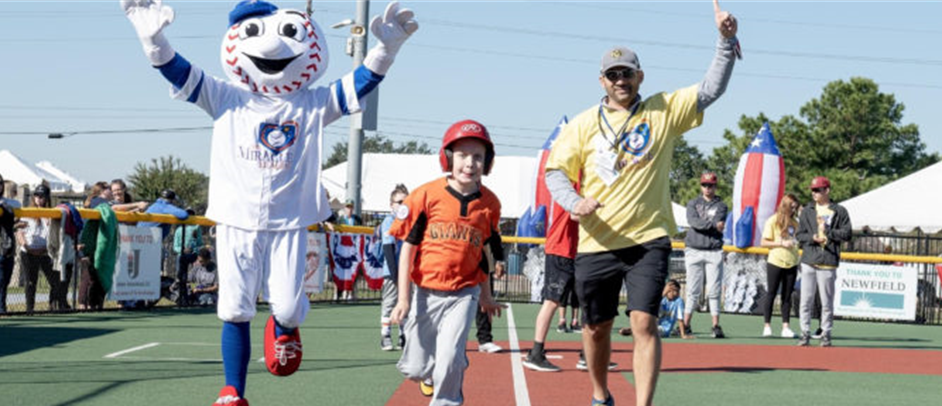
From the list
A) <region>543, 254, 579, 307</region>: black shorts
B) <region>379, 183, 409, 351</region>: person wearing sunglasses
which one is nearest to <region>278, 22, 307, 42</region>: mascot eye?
<region>379, 183, 409, 351</region>: person wearing sunglasses

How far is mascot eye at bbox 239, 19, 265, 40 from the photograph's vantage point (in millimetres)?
6555

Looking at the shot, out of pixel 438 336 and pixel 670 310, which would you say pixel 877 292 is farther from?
pixel 438 336

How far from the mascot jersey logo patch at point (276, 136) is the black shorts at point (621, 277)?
5.88 ft

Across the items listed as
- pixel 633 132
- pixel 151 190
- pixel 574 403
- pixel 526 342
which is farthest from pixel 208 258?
pixel 151 190

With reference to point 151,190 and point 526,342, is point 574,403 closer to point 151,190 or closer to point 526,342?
point 526,342

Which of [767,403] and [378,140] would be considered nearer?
[767,403]

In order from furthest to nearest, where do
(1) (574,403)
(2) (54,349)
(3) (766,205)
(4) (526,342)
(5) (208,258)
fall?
1. (3) (766,205)
2. (5) (208,258)
3. (4) (526,342)
4. (2) (54,349)
5. (1) (574,403)

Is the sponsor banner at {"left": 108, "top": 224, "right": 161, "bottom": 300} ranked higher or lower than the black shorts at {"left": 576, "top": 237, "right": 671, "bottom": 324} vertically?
lower

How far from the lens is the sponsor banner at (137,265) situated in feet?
51.3

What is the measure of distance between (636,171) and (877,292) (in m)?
15.6

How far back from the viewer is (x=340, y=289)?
67.9ft

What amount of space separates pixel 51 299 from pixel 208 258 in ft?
10.0

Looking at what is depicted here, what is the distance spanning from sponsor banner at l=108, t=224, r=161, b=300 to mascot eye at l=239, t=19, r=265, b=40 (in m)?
9.54

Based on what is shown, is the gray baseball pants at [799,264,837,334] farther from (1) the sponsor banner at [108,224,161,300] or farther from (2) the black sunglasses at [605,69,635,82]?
(1) the sponsor banner at [108,224,161,300]
